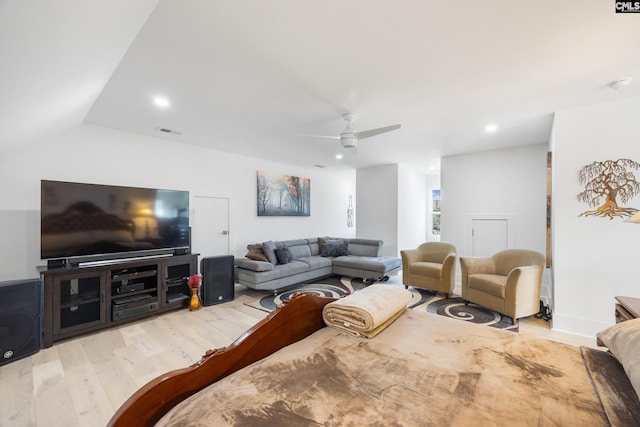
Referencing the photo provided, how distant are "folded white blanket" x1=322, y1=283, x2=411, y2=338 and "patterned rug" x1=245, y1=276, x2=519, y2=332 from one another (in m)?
1.31

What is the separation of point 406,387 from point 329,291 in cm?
380

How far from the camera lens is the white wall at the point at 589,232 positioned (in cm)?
283

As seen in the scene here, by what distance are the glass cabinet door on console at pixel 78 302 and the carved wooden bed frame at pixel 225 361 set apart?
2.88m

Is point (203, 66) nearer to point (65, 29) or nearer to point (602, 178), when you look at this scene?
point (65, 29)

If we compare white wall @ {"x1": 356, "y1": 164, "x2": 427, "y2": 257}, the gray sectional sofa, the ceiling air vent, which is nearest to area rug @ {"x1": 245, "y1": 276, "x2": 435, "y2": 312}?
the gray sectional sofa

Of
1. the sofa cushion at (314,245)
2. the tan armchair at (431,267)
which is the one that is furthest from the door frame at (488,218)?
the sofa cushion at (314,245)

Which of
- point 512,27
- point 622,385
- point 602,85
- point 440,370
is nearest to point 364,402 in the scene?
point 440,370

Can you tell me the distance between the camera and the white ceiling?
1.56m

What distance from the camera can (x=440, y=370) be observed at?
1.11 metres

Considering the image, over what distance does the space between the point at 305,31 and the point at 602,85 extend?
9.30ft

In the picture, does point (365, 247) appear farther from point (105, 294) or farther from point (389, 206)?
point (105, 294)

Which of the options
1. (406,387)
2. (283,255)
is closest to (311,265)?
(283,255)

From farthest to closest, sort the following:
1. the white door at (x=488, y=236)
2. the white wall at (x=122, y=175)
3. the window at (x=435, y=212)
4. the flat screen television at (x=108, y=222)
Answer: the window at (x=435, y=212) < the white door at (x=488, y=236) < the white wall at (x=122, y=175) < the flat screen television at (x=108, y=222)

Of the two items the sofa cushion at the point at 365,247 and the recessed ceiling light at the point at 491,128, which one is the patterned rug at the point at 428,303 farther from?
the recessed ceiling light at the point at 491,128
